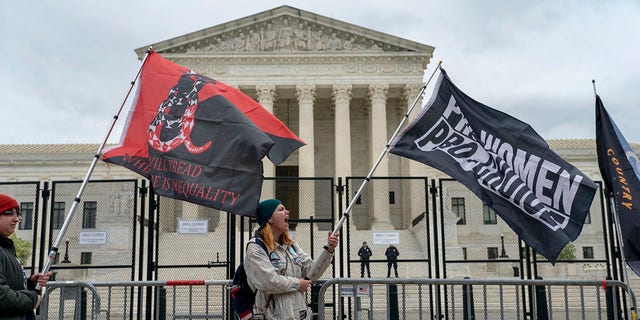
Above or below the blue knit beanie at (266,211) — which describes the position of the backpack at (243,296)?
below

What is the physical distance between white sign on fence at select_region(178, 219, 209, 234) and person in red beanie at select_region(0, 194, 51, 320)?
6.72 meters

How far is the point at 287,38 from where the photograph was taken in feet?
144

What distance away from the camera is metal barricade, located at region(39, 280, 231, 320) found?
7.69 m

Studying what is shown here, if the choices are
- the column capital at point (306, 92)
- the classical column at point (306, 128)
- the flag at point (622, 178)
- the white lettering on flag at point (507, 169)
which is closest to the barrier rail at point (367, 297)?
the flag at point (622, 178)

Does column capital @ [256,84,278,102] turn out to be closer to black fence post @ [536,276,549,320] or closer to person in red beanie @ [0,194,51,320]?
black fence post @ [536,276,549,320]

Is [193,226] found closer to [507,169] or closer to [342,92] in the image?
[507,169]

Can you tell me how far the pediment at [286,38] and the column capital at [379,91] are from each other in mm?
2692

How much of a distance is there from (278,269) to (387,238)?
7498 millimetres

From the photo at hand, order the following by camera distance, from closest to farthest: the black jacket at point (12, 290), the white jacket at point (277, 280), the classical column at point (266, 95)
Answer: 1. the black jacket at point (12, 290)
2. the white jacket at point (277, 280)
3. the classical column at point (266, 95)

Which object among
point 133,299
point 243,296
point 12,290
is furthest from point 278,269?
point 133,299

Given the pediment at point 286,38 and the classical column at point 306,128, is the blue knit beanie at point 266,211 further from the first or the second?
the pediment at point 286,38

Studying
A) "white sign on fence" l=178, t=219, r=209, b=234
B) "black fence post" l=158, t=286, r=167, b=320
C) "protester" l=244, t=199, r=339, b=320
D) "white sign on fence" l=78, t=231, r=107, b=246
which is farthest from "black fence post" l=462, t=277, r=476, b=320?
"white sign on fence" l=78, t=231, r=107, b=246

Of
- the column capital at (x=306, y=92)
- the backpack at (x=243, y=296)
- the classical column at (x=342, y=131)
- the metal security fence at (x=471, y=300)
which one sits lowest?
the metal security fence at (x=471, y=300)

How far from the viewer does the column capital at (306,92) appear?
4256cm
